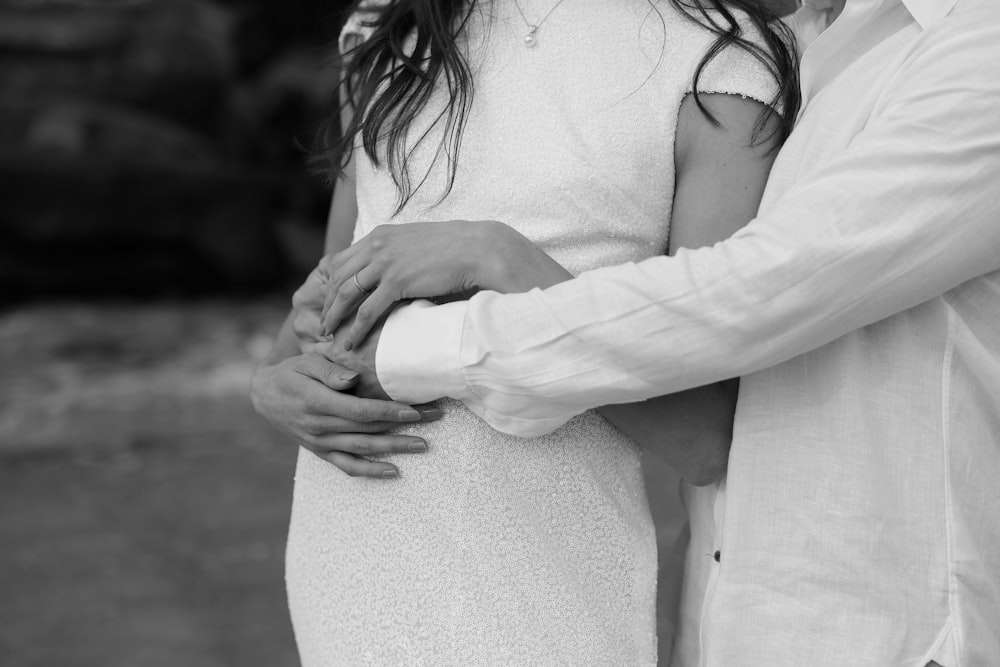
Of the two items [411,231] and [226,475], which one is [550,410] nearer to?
[411,231]

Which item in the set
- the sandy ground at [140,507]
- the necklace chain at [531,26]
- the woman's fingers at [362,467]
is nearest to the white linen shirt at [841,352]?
the woman's fingers at [362,467]

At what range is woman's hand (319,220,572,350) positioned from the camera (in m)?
1.12

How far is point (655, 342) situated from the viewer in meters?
1.02

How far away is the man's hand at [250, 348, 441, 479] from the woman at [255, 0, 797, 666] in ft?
0.07

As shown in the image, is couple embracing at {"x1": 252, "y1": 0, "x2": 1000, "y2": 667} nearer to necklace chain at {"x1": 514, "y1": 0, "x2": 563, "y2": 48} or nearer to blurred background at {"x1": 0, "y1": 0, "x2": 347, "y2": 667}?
necklace chain at {"x1": 514, "y1": 0, "x2": 563, "y2": 48}

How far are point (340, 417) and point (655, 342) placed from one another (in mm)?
374

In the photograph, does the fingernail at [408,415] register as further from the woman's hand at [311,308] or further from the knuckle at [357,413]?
the woman's hand at [311,308]

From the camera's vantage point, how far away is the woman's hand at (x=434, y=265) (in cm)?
112

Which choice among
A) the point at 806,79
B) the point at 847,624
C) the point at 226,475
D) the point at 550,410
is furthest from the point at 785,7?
the point at 226,475

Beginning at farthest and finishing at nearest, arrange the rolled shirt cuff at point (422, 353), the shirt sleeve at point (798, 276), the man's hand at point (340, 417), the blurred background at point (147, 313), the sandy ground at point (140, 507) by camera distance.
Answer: the blurred background at point (147, 313) → the sandy ground at point (140, 507) → the man's hand at point (340, 417) → the rolled shirt cuff at point (422, 353) → the shirt sleeve at point (798, 276)

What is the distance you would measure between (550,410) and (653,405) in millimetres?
117

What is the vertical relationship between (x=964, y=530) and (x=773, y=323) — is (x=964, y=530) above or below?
below

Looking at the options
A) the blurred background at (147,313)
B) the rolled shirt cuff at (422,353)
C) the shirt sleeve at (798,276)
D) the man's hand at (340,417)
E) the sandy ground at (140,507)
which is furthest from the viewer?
the blurred background at (147,313)

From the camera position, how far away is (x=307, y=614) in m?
1.30
